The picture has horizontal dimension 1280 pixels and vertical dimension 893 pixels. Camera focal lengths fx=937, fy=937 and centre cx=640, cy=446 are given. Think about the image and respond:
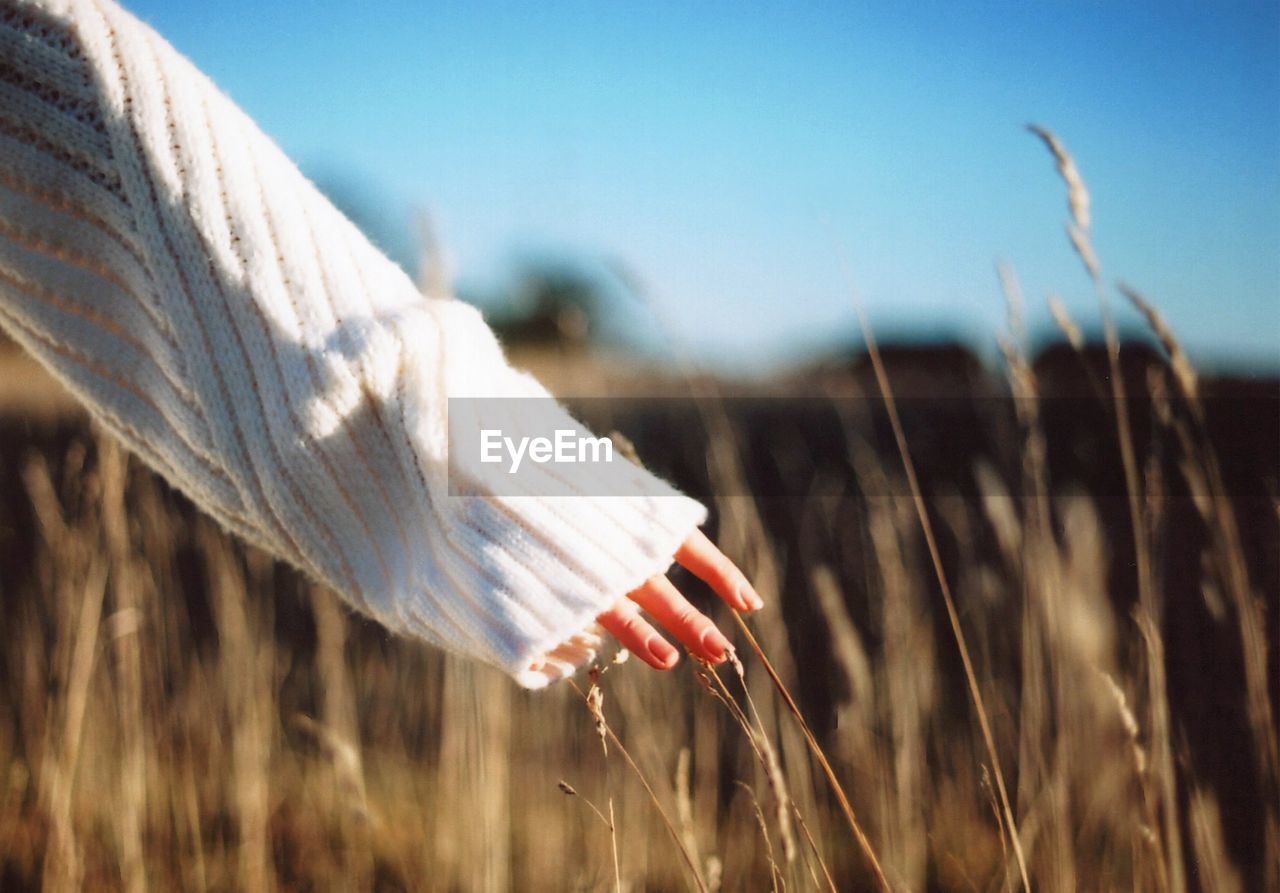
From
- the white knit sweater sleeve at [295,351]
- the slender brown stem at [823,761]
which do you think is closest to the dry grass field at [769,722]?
the slender brown stem at [823,761]

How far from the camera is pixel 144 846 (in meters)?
1.77

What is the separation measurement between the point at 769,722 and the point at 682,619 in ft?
3.86

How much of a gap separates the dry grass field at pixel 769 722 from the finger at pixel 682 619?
0.03 m

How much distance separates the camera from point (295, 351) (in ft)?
2.46

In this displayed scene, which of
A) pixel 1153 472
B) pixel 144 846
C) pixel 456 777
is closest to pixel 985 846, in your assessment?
pixel 456 777

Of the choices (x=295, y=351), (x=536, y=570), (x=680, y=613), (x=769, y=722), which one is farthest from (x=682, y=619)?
(x=769, y=722)

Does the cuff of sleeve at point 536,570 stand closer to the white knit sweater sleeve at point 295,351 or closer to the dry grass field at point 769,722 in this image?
the white knit sweater sleeve at point 295,351

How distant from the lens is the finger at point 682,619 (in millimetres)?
720

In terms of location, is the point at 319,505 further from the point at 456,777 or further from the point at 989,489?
the point at 456,777

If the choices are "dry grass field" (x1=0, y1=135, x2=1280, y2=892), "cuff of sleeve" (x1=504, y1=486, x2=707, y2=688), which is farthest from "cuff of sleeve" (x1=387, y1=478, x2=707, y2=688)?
"dry grass field" (x1=0, y1=135, x2=1280, y2=892)

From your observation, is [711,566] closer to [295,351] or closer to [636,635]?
[636,635]

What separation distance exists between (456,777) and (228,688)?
1.64ft

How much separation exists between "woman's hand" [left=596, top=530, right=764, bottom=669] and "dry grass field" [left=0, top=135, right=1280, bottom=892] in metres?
0.04

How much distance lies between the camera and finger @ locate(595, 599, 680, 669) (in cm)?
73
